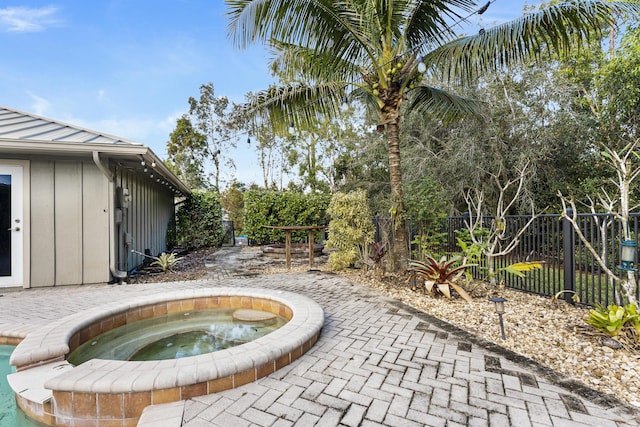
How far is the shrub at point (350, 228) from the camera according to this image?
257 inches

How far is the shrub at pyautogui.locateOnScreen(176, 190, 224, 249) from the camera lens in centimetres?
1182

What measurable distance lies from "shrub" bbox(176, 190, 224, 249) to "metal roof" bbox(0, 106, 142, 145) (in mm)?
5690

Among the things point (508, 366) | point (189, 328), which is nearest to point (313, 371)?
point (508, 366)

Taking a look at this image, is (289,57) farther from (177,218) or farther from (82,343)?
(177,218)

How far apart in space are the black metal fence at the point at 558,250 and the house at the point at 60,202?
5.49 m

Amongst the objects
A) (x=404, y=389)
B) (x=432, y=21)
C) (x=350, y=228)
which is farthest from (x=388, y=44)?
(x=404, y=389)

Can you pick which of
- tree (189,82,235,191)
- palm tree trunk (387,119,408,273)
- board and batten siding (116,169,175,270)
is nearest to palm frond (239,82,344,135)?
palm tree trunk (387,119,408,273)

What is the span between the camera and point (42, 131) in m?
5.66

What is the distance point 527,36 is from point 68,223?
8.30 metres

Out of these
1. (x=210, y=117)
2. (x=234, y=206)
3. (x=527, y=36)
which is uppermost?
(x=210, y=117)

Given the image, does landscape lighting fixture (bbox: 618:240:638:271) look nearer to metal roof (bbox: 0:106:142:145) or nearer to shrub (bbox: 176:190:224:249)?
metal roof (bbox: 0:106:142:145)

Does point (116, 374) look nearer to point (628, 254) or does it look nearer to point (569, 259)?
point (628, 254)

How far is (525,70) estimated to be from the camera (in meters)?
8.52

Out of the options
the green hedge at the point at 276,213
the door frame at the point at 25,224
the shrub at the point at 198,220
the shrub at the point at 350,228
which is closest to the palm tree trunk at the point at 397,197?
the shrub at the point at 350,228
